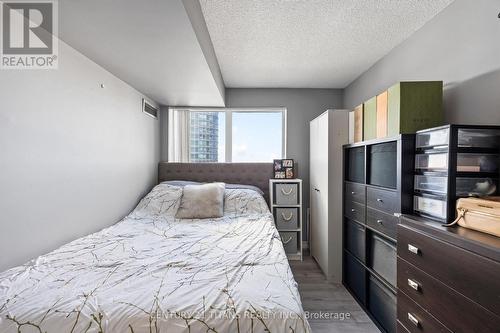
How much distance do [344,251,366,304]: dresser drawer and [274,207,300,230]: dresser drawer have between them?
0.76m

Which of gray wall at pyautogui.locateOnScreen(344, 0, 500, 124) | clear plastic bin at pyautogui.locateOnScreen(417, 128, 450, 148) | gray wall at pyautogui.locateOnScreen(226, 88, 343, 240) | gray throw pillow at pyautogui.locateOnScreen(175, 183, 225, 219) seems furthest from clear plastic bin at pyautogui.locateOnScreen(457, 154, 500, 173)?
gray wall at pyautogui.locateOnScreen(226, 88, 343, 240)

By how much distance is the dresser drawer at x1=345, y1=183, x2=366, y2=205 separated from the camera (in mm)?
2100

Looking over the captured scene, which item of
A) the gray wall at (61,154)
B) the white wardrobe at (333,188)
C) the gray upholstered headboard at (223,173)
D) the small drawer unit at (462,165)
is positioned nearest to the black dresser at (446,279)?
the small drawer unit at (462,165)

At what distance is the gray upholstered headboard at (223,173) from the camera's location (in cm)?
336

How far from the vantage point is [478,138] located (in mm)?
1252

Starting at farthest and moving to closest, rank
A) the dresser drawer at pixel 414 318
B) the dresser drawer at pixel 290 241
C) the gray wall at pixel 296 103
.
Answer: the gray wall at pixel 296 103
the dresser drawer at pixel 290 241
the dresser drawer at pixel 414 318

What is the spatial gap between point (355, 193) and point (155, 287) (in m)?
1.88

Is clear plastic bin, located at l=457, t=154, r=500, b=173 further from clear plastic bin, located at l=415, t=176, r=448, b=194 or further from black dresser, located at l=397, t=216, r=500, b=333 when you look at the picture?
black dresser, located at l=397, t=216, r=500, b=333

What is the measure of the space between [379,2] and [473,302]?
69.8 inches

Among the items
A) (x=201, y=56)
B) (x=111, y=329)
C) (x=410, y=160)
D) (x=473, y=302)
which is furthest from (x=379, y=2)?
(x=111, y=329)

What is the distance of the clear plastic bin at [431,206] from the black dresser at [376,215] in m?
0.05

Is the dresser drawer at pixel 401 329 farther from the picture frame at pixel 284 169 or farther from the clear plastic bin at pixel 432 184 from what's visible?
the picture frame at pixel 284 169

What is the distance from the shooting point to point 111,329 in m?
0.92

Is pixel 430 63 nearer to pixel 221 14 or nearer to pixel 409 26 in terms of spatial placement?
pixel 409 26
